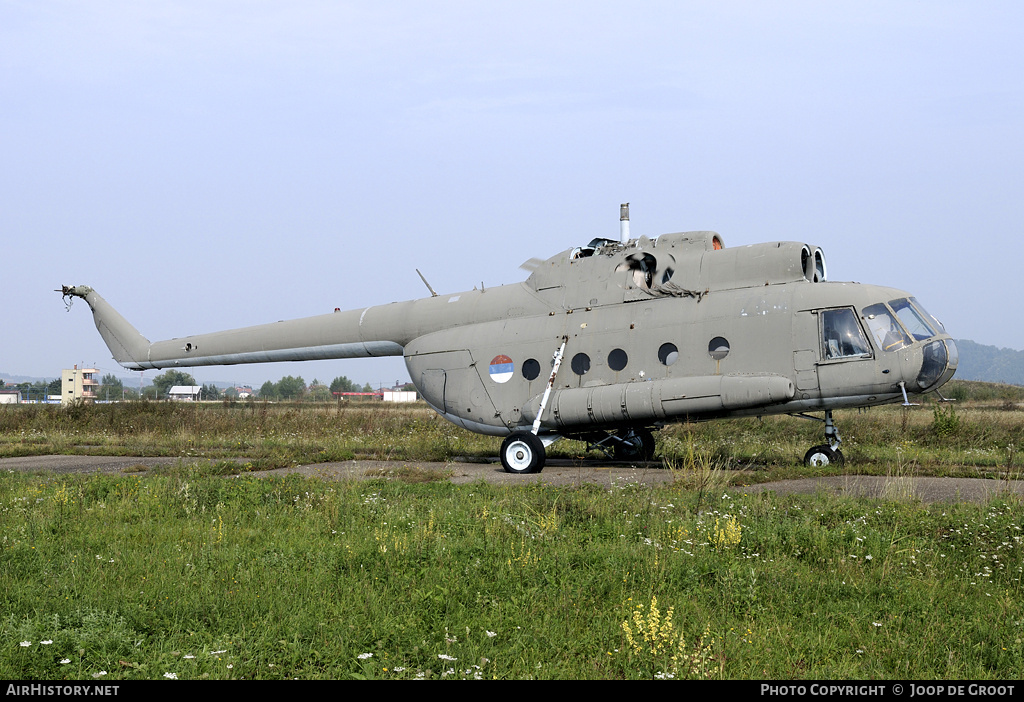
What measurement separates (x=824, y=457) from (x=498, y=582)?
10023 millimetres

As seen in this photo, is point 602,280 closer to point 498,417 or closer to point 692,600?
point 498,417

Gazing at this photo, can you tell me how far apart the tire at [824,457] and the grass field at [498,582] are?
14.5 ft

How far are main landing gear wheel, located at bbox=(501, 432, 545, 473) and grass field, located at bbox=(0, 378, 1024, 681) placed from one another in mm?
3543

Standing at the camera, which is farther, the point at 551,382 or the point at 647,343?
the point at 551,382

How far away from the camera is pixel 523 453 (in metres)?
15.6

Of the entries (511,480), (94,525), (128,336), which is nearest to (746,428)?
(511,480)

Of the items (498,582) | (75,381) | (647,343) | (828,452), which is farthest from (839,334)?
(75,381)

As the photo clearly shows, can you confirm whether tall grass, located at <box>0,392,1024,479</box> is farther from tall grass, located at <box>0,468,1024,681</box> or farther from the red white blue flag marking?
tall grass, located at <box>0,468,1024,681</box>

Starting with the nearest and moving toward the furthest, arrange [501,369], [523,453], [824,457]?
[824,457] → [523,453] → [501,369]

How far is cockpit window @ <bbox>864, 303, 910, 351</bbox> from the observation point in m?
13.6

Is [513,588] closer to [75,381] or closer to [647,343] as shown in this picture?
[647,343]

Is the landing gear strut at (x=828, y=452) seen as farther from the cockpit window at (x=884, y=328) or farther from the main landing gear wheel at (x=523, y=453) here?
the main landing gear wheel at (x=523, y=453)

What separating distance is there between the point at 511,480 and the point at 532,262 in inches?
223

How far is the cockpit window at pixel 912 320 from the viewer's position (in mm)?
13738
